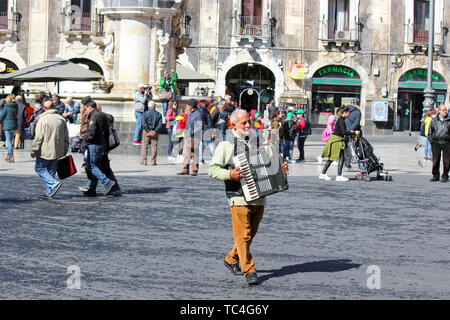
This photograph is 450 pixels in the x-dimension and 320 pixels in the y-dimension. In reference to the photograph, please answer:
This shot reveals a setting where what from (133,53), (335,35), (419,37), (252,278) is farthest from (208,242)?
(419,37)

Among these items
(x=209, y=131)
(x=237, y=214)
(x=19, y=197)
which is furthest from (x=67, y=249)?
(x=209, y=131)

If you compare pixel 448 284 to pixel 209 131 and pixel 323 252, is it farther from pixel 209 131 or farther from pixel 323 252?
pixel 209 131

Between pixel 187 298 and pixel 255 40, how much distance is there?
38.1 m

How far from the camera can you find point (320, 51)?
45.6m

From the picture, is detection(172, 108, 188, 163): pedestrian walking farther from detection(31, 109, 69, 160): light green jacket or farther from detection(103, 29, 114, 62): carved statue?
detection(31, 109, 69, 160): light green jacket

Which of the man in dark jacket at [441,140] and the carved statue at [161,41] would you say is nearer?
the man in dark jacket at [441,140]

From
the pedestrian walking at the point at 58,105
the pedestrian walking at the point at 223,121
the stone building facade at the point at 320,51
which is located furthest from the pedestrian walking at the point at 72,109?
the stone building facade at the point at 320,51

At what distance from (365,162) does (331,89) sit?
26.7 meters

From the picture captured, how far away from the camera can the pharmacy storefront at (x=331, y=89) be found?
4591cm

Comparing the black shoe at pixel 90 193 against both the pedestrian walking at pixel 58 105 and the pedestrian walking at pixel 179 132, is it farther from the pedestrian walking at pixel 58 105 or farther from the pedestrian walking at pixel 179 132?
the pedestrian walking at pixel 58 105

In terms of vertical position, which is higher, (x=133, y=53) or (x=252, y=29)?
(x=252, y=29)

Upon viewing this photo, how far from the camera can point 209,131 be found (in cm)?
2155

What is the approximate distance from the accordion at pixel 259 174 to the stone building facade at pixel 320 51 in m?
36.0

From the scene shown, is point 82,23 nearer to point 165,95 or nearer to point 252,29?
point 252,29
